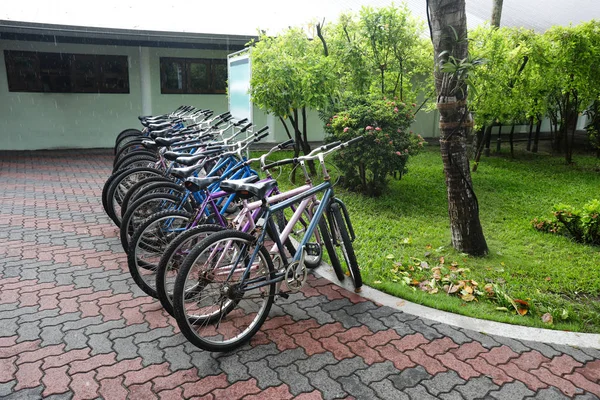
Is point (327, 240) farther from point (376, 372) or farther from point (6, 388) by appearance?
point (6, 388)

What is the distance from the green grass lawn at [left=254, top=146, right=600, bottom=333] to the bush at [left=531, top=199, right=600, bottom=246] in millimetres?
150

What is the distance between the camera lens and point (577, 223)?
5.28m

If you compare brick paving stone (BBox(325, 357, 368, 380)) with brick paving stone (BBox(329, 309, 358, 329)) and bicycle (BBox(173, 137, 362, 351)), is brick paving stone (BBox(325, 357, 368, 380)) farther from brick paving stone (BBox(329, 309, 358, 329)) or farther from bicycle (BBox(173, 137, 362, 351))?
bicycle (BBox(173, 137, 362, 351))

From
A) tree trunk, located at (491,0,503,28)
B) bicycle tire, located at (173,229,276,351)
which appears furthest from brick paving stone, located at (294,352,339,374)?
tree trunk, located at (491,0,503,28)

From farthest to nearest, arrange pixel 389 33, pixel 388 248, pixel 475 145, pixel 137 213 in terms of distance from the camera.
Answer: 1. pixel 475 145
2. pixel 389 33
3. pixel 388 248
4. pixel 137 213

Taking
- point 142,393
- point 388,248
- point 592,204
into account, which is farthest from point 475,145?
point 142,393

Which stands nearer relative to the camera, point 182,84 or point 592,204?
point 592,204

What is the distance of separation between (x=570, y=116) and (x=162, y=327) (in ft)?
36.8

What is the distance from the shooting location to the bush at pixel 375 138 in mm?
6473

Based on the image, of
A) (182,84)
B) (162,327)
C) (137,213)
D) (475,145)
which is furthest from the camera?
(182,84)

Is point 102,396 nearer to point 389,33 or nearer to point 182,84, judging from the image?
point 389,33

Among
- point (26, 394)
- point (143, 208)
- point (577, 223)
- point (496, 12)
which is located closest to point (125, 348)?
point (26, 394)

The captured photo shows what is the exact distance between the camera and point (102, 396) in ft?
8.32

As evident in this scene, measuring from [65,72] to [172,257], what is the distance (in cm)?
1089
